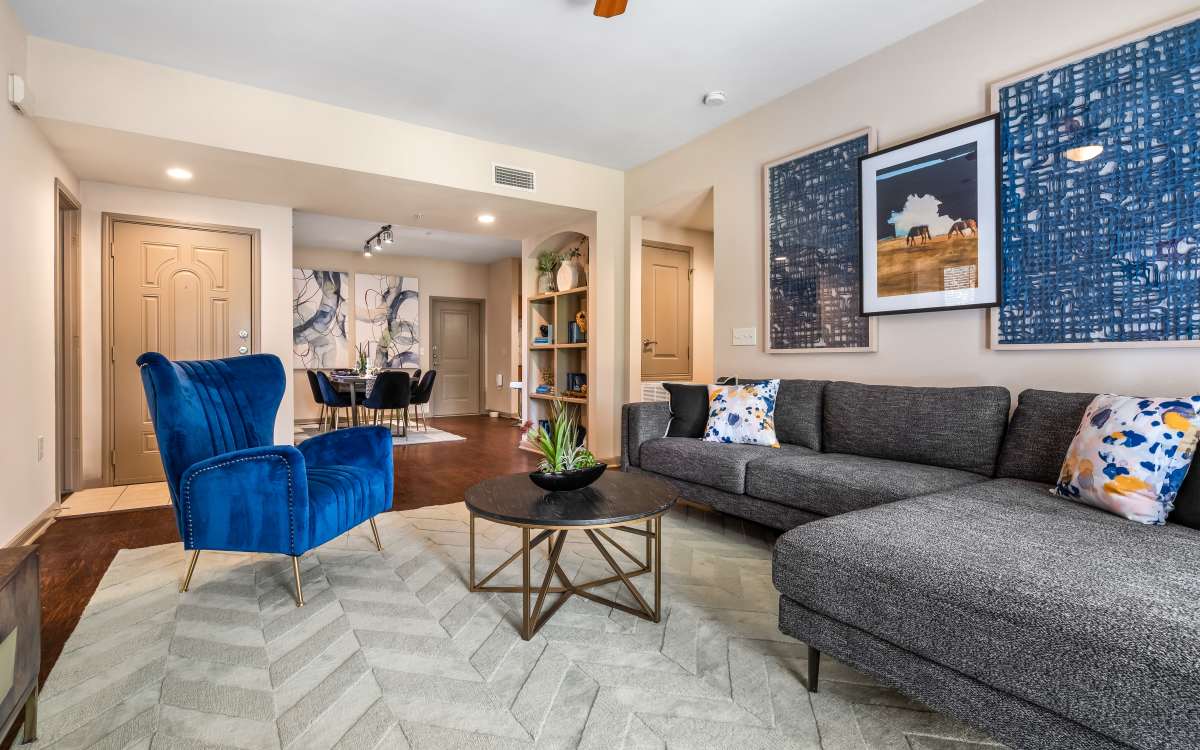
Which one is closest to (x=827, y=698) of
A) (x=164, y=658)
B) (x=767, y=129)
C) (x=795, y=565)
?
(x=795, y=565)

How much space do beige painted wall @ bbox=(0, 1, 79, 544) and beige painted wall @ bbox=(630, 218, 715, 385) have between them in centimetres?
456

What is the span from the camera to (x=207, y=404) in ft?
8.05

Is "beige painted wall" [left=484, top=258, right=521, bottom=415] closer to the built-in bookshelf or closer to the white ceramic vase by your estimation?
the built-in bookshelf

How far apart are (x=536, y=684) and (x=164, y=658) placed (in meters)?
1.16

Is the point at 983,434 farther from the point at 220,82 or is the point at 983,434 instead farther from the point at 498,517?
the point at 220,82

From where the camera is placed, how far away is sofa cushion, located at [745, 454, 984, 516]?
2.30 m

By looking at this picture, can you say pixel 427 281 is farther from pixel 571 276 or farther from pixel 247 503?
pixel 247 503

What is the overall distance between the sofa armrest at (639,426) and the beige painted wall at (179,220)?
2821 mm

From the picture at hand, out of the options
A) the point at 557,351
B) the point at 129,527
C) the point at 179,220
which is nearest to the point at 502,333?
the point at 557,351

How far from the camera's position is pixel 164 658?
1746 mm

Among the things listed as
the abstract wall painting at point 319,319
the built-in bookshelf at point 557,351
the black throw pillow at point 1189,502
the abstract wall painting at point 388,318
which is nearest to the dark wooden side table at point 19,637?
the black throw pillow at point 1189,502

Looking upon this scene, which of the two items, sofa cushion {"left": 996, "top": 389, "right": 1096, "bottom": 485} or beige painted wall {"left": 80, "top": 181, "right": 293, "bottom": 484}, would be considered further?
beige painted wall {"left": 80, "top": 181, "right": 293, "bottom": 484}

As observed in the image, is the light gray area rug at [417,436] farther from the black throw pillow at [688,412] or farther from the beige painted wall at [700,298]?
the black throw pillow at [688,412]

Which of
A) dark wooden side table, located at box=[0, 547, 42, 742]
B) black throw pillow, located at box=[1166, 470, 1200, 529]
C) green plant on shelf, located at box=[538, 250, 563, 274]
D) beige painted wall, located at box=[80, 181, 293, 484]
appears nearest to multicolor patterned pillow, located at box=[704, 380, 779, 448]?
black throw pillow, located at box=[1166, 470, 1200, 529]
